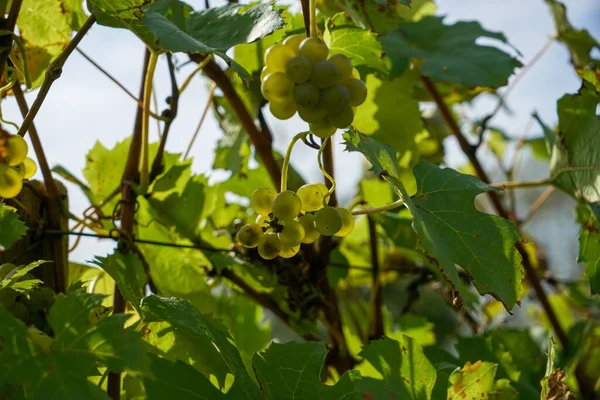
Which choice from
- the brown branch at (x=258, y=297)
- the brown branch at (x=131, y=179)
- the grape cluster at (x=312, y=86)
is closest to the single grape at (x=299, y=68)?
the grape cluster at (x=312, y=86)

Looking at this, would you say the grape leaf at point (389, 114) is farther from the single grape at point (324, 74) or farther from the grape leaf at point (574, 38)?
the grape leaf at point (574, 38)

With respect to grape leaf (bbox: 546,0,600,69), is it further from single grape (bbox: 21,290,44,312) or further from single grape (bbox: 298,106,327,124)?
single grape (bbox: 21,290,44,312)

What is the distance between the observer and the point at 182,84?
2.48 ft

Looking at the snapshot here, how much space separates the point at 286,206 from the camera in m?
0.53

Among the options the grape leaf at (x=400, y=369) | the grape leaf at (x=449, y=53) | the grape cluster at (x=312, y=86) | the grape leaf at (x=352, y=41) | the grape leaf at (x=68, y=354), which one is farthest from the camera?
the grape leaf at (x=449, y=53)

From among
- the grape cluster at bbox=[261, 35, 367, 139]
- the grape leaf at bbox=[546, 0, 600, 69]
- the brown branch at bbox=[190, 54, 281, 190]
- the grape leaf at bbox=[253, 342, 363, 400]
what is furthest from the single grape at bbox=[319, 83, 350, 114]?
the grape leaf at bbox=[546, 0, 600, 69]

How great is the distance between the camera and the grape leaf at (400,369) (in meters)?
0.60

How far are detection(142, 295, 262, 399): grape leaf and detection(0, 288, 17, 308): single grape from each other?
103mm

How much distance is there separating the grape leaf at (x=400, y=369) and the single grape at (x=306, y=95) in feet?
0.83

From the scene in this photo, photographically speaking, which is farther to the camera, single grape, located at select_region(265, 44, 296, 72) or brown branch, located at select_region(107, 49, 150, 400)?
brown branch, located at select_region(107, 49, 150, 400)

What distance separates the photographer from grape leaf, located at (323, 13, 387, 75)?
73 cm

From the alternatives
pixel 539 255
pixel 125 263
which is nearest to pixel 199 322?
pixel 125 263

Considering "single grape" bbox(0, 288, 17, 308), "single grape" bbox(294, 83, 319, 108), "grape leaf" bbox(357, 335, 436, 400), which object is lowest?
"grape leaf" bbox(357, 335, 436, 400)

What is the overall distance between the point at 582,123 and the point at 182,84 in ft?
1.66
